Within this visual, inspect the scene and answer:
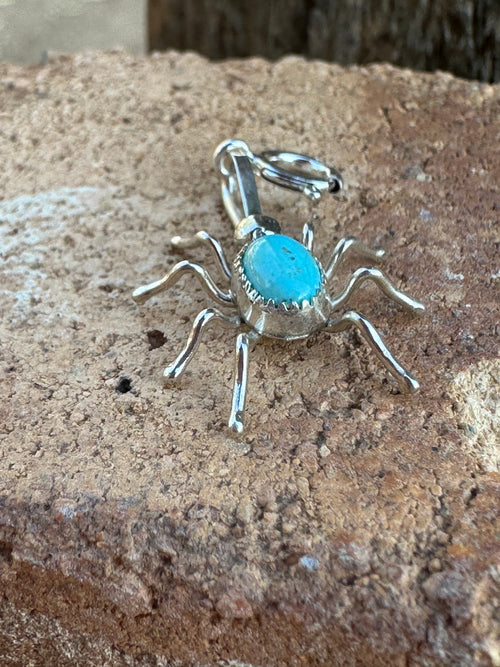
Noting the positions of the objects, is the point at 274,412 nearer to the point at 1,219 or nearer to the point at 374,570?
the point at 374,570

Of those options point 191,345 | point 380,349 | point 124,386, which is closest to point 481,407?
point 380,349

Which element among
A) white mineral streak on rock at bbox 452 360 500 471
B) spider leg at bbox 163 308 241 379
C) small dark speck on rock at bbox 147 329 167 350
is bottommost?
small dark speck on rock at bbox 147 329 167 350

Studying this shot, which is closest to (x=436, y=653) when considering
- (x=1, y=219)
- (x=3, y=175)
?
(x=1, y=219)

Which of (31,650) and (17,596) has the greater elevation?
(17,596)

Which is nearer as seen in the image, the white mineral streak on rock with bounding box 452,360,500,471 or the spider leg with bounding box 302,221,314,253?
the white mineral streak on rock with bounding box 452,360,500,471

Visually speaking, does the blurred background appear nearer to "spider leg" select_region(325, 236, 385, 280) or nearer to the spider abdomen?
"spider leg" select_region(325, 236, 385, 280)

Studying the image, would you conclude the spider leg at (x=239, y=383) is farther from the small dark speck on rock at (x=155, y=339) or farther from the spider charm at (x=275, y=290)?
the small dark speck on rock at (x=155, y=339)

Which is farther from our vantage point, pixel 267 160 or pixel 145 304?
pixel 267 160

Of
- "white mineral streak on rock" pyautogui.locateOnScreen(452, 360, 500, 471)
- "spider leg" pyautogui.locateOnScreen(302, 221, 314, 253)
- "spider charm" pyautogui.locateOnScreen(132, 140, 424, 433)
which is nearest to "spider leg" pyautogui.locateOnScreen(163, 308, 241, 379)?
"spider charm" pyautogui.locateOnScreen(132, 140, 424, 433)
